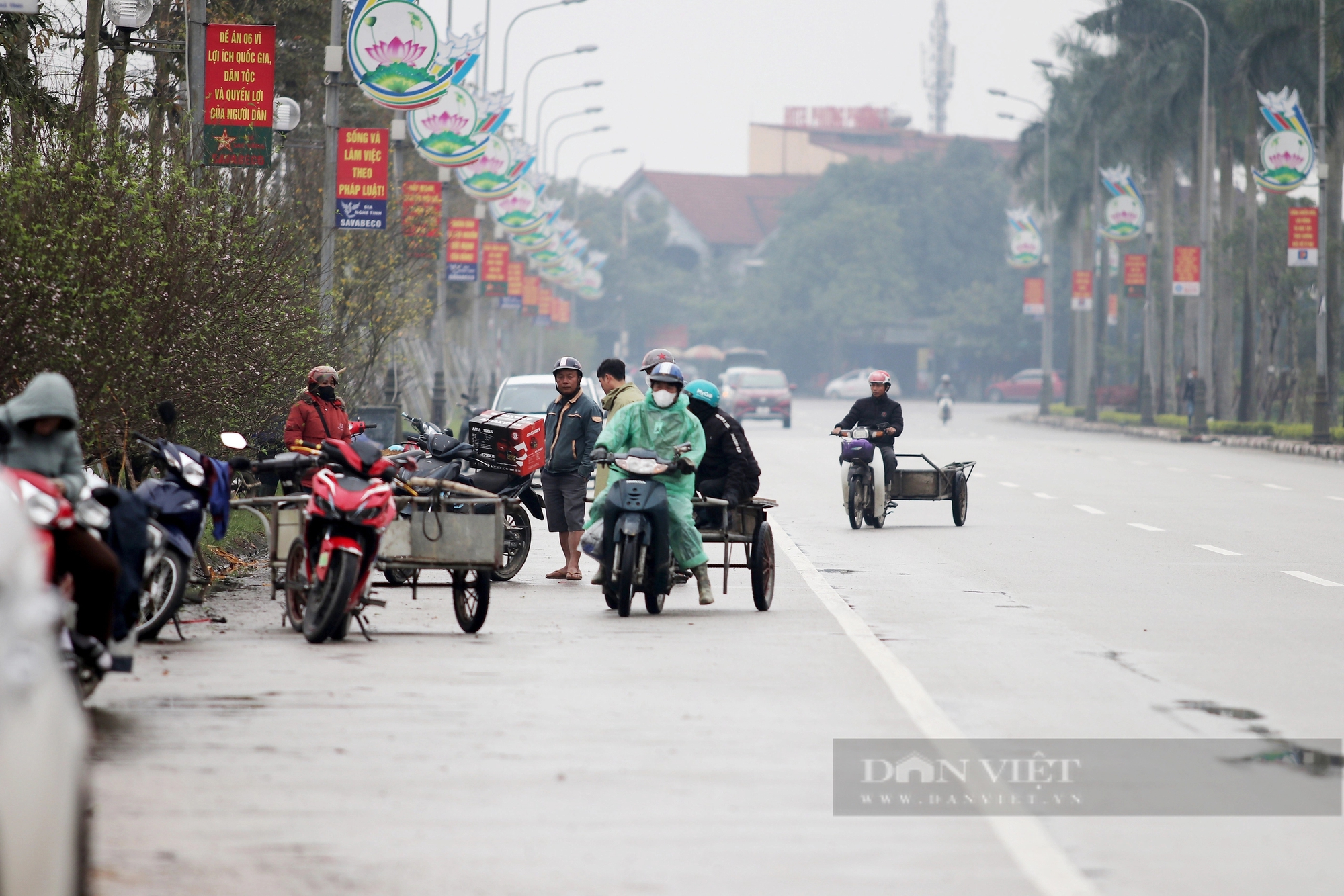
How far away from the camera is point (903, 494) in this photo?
20.3 metres

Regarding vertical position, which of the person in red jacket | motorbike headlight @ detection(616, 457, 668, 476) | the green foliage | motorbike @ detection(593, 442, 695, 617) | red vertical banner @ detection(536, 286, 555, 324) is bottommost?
motorbike @ detection(593, 442, 695, 617)

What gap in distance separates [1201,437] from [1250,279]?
4859 millimetres

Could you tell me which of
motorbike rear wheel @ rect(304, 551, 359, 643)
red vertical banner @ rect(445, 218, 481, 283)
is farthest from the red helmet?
red vertical banner @ rect(445, 218, 481, 283)

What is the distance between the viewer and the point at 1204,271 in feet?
162

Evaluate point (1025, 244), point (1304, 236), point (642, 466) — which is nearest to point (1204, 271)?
point (1304, 236)

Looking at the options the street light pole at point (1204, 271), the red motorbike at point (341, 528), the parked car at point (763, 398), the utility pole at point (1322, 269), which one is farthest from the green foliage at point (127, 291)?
the parked car at point (763, 398)

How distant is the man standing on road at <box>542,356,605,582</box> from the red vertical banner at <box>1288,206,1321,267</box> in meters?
29.7

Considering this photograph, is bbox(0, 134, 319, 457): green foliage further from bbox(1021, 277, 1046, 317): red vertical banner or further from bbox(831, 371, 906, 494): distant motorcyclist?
bbox(1021, 277, 1046, 317): red vertical banner

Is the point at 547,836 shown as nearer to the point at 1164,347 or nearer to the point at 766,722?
the point at 766,722

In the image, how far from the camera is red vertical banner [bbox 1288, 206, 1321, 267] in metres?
41.1

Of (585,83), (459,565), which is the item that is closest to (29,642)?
(459,565)

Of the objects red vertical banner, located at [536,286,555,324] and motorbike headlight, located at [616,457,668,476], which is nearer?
motorbike headlight, located at [616,457,668,476]

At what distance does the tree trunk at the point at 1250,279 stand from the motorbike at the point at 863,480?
29408 millimetres

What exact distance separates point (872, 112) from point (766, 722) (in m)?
128
